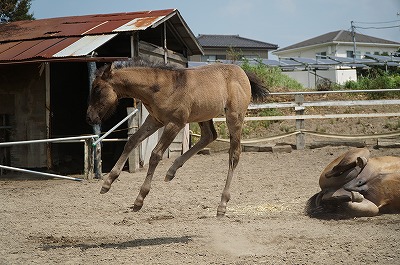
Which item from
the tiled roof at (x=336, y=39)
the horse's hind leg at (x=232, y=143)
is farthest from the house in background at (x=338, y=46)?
the horse's hind leg at (x=232, y=143)

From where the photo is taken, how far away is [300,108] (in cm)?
1518

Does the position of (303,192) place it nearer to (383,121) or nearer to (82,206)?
(82,206)

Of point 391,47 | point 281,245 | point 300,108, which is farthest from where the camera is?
point 391,47

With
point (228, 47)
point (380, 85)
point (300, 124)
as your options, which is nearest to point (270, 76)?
point (380, 85)

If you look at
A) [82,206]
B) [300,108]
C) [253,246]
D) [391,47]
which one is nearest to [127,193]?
[82,206]

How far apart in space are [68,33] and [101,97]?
8.04 m

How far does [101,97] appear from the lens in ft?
20.2

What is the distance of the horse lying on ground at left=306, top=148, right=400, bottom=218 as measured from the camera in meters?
6.56

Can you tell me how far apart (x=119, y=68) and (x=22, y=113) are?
752cm

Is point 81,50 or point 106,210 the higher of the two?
point 81,50

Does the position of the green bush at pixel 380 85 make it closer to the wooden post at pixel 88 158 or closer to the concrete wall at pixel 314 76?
the wooden post at pixel 88 158

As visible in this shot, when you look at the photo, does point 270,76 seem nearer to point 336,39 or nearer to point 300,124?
point 300,124

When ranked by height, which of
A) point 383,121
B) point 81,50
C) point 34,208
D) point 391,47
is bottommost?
point 34,208

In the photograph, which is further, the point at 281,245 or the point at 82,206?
the point at 82,206
